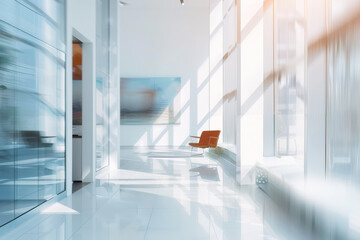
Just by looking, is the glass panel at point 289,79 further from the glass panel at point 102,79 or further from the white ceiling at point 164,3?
the white ceiling at point 164,3

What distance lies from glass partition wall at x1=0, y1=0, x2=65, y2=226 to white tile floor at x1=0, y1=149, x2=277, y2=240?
37cm

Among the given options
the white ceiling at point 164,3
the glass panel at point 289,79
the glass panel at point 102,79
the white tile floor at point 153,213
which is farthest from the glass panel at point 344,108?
the white ceiling at point 164,3

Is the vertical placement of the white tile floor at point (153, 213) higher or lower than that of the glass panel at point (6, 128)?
lower

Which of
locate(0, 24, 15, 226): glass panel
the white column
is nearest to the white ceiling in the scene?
the white column

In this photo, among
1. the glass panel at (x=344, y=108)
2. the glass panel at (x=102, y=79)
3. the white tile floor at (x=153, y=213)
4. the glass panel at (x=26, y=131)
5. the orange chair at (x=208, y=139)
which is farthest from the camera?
the orange chair at (x=208, y=139)

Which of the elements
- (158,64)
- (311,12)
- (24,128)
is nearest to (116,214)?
(24,128)

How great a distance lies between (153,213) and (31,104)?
1.97 metres

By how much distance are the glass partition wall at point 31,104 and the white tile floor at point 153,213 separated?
14.5 inches

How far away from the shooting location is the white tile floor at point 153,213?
2920 millimetres

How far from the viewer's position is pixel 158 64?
11.8m

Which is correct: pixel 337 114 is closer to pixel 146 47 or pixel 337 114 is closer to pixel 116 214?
pixel 116 214

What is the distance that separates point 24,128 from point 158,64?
29.2ft

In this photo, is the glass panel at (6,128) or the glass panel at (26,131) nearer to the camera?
the glass panel at (6,128)

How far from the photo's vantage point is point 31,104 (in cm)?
347
